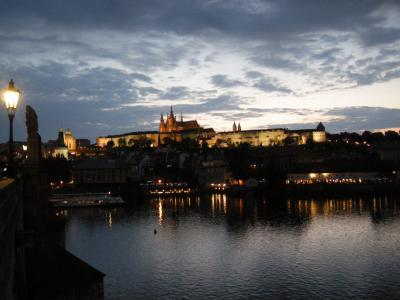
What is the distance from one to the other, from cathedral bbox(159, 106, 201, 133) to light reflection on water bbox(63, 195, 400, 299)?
109769mm

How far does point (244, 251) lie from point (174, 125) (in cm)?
12763

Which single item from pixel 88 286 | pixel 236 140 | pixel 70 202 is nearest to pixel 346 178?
pixel 70 202

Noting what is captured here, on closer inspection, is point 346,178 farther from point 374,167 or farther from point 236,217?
point 236,217

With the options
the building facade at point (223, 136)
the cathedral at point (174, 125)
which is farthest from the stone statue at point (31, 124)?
the cathedral at point (174, 125)

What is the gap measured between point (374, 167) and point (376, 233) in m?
40.3

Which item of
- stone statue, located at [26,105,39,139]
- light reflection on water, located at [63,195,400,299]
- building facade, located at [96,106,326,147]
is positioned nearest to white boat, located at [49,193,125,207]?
light reflection on water, located at [63,195,400,299]

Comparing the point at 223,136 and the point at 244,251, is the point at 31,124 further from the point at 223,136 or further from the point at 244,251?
the point at 223,136

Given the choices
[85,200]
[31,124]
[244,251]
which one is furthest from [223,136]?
[31,124]

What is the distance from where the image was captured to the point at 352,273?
19.1 meters

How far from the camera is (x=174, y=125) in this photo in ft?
493

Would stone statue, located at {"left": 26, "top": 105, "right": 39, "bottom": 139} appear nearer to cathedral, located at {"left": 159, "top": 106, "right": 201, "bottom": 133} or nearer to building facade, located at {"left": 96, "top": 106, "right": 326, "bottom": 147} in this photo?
building facade, located at {"left": 96, "top": 106, "right": 326, "bottom": 147}

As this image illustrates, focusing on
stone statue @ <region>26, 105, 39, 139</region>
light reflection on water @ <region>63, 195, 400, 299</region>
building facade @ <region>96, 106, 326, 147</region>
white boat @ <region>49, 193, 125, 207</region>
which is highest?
building facade @ <region>96, 106, 326, 147</region>

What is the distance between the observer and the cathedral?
149750 millimetres

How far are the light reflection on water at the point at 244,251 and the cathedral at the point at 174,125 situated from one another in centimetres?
10977
